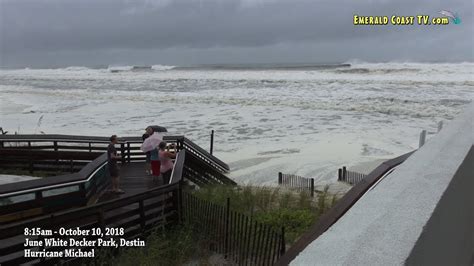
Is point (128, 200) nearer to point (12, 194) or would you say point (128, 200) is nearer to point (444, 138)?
point (12, 194)

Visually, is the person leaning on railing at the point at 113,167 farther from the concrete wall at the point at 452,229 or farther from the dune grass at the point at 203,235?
the concrete wall at the point at 452,229

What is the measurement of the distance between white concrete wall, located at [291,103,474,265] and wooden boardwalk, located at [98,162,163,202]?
823 cm

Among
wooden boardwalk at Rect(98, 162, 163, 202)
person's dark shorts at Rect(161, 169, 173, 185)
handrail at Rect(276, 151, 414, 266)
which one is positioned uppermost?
handrail at Rect(276, 151, 414, 266)

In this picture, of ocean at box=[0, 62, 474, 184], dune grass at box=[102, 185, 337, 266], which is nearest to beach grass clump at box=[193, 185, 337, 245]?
dune grass at box=[102, 185, 337, 266]

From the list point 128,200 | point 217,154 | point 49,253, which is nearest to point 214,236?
point 128,200

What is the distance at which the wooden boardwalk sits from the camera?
10.6 m

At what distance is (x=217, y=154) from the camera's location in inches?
866

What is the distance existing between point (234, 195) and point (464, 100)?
39.2 m

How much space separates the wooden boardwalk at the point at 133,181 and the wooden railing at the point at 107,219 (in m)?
1.73

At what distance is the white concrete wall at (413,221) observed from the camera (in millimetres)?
2049

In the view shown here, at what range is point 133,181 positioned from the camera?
12.2 m

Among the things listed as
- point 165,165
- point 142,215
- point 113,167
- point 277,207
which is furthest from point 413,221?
point 113,167

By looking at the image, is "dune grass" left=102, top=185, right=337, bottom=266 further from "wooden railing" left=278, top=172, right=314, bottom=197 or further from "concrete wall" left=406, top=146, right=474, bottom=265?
"concrete wall" left=406, top=146, right=474, bottom=265

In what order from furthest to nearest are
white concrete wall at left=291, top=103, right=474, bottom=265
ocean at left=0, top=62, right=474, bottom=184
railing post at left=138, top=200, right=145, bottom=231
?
1. ocean at left=0, top=62, right=474, bottom=184
2. railing post at left=138, top=200, right=145, bottom=231
3. white concrete wall at left=291, top=103, right=474, bottom=265
